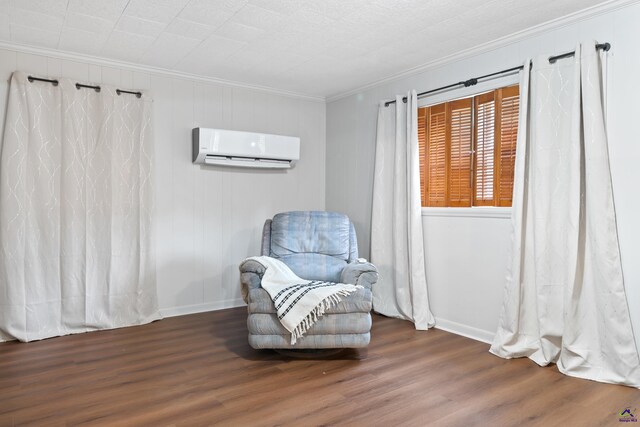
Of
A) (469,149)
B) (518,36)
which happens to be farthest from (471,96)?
(518,36)

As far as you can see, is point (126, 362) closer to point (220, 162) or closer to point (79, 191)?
point (79, 191)

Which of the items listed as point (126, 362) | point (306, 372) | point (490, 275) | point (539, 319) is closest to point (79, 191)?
point (126, 362)

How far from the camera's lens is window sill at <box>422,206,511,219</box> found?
3.30m

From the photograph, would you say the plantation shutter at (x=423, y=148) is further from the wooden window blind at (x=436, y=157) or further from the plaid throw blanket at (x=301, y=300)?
the plaid throw blanket at (x=301, y=300)

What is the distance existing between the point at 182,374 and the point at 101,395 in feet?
1.54

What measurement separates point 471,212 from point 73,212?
323cm

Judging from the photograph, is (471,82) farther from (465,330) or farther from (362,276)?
(465,330)

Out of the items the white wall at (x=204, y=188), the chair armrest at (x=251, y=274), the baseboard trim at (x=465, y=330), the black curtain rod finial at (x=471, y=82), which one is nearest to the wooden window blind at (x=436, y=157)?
the black curtain rod finial at (x=471, y=82)

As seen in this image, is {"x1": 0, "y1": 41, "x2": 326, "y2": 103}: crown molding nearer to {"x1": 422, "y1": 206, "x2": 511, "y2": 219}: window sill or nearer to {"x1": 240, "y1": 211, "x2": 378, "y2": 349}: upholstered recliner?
{"x1": 240, "y1": 211, "x2": 378, "y2": 349}: upholstered recliner

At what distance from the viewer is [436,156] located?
12.8 feet

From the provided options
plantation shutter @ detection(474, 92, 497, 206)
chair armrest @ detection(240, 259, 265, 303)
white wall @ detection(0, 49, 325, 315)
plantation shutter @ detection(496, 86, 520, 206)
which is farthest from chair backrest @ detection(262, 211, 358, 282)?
plantation shutter @ detection(496, 86, 520, 206)

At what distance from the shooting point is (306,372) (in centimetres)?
277

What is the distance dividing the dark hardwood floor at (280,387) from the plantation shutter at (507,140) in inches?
46.9

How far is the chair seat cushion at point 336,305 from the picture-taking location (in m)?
2.93
